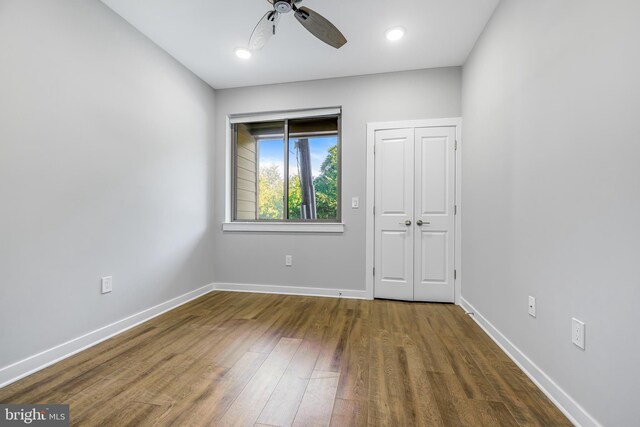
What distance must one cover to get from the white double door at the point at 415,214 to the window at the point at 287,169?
0.57 meters

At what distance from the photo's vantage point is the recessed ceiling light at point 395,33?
7.54 ft

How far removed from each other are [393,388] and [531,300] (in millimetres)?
995

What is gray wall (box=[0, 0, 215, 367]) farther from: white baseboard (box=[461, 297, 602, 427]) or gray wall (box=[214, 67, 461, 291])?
white baseboard (box=[461, 297, 602, 427])

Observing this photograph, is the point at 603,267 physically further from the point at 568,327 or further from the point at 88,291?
the point at 88,291

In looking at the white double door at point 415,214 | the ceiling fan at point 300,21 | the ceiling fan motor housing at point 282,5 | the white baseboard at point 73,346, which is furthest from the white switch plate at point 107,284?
the white double door at point 415,214

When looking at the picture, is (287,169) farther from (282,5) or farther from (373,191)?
(282,5)

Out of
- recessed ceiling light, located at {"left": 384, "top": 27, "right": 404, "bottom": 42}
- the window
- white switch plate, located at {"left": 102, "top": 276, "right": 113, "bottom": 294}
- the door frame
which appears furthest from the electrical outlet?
white switch plate, located at {"left": 102, "top": 276, "right": 113, "bottom": 294}

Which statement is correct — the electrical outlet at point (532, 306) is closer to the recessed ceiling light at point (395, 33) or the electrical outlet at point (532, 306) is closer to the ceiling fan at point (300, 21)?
the ceiling fan at point (300, 21)

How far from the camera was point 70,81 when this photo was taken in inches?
70.9

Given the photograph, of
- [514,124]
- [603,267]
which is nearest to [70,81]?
[514,124]

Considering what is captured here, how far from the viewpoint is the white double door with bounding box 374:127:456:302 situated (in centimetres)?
288

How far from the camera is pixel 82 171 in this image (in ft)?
6.18

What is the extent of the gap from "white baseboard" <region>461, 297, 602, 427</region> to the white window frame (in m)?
1.74

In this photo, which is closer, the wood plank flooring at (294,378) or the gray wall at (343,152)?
the wood plank flooring at (294,378)
